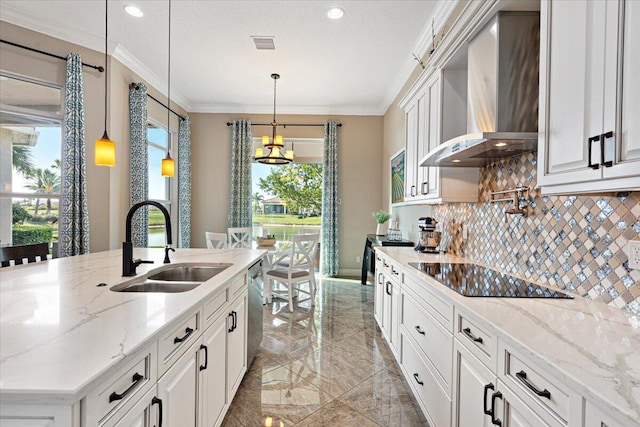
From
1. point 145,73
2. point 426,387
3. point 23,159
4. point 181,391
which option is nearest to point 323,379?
point 426,387

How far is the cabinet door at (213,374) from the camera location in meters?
1.44

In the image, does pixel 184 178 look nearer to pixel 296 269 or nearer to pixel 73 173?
pixel 73 173

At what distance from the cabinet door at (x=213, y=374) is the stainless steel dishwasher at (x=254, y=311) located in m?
0.60

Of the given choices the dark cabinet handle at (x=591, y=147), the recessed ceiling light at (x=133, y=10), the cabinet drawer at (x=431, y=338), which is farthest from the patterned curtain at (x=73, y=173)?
the dark cabinet handle at (x=591, y=147)

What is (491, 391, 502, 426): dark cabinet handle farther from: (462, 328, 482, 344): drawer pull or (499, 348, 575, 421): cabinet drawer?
(462, 328, 482, 344): drawer pull

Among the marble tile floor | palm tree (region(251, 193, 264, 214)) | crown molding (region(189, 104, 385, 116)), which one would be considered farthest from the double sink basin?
crown molding (region(189, 104, 385, 116))

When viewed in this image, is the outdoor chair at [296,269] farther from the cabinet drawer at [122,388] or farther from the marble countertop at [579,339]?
the cabinet drawer at [122,388]

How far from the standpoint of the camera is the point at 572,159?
1.16 meters

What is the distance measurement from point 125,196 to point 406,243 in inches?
144

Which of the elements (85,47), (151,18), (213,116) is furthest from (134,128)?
(213,116)

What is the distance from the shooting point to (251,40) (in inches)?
143

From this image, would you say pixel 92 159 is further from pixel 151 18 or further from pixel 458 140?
pixel 458 140

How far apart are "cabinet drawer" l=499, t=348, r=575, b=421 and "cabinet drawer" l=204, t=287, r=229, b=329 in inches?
48.1

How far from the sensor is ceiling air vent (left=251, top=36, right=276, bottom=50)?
357cm
